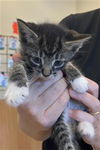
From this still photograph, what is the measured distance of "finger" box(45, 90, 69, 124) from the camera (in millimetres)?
1073

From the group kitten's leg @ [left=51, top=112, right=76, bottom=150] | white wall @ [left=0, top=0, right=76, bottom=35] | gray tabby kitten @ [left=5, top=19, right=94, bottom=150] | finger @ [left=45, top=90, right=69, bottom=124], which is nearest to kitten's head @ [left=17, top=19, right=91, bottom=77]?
gray tabby kitten @ [left=5, top=19, right=94, bottom=150]

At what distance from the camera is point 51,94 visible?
109 cm

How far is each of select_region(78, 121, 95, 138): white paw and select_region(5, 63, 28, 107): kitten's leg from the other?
0.84ft

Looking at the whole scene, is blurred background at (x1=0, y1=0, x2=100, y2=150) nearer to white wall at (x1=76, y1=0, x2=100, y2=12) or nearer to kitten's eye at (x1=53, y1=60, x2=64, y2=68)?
white wall at (x1=76, y1=0, x2=100, y2=12)

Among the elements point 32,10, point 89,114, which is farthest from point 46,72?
point 32,10

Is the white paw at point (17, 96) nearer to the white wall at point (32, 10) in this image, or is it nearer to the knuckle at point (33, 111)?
the knuckle at point (33, 111)

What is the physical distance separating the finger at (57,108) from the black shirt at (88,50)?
19cm

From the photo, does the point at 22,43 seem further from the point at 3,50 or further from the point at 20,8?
the point at 20,8

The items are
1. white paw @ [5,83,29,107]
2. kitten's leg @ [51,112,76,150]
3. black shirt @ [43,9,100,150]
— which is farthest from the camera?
black shirt @ [43,9,100,150]

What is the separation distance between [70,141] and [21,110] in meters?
0.21

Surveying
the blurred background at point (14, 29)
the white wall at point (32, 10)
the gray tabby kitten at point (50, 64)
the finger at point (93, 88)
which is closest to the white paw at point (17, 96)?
the gray tabby kitten at point (50, 64)

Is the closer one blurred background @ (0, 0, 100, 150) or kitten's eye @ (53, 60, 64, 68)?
kitten's eye @ (53, 60, 64, 68)

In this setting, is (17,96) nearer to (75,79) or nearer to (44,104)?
(44,104)

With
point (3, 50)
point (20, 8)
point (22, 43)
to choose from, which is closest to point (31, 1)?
point (20, 8)
